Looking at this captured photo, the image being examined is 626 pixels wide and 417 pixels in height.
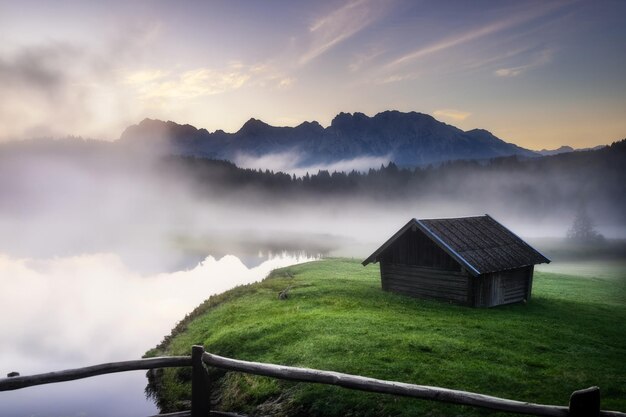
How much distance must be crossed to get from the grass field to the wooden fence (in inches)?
187

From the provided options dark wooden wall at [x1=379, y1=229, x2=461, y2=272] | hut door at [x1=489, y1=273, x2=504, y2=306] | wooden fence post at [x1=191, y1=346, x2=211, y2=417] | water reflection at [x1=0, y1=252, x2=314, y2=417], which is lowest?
water reflection at [x1=0, y1=252, x2=314, y2=417]

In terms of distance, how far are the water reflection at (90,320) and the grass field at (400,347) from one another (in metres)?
3.06

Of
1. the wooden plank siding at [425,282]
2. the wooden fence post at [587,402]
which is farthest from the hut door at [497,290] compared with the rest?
the wooden fence post at [587,402]

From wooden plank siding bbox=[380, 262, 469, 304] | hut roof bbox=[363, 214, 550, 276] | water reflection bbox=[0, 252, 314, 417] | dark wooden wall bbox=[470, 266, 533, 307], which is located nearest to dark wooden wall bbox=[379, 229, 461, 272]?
wooden plank siding bbox=[380, 262, 469, 304]

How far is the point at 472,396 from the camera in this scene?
738 centimetres

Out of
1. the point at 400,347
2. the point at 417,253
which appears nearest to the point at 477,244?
the point at 417,253

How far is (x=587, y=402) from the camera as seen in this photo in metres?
6.46

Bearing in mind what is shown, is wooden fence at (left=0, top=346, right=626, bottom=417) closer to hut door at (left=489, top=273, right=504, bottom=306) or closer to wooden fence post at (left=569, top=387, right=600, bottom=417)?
wooden fence post at (left=569, top=387, right=600, bottom=417)

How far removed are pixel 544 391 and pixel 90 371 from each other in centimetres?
1289

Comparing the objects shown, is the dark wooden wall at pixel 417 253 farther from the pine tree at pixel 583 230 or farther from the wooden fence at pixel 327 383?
the pine tree at pixel 583 230

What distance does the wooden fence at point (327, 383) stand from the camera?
6547mm

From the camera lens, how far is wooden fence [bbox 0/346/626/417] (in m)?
6.55

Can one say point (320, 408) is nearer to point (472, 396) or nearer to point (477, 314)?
point (472, 396)

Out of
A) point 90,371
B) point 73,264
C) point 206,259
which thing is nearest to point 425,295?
point 90,371
